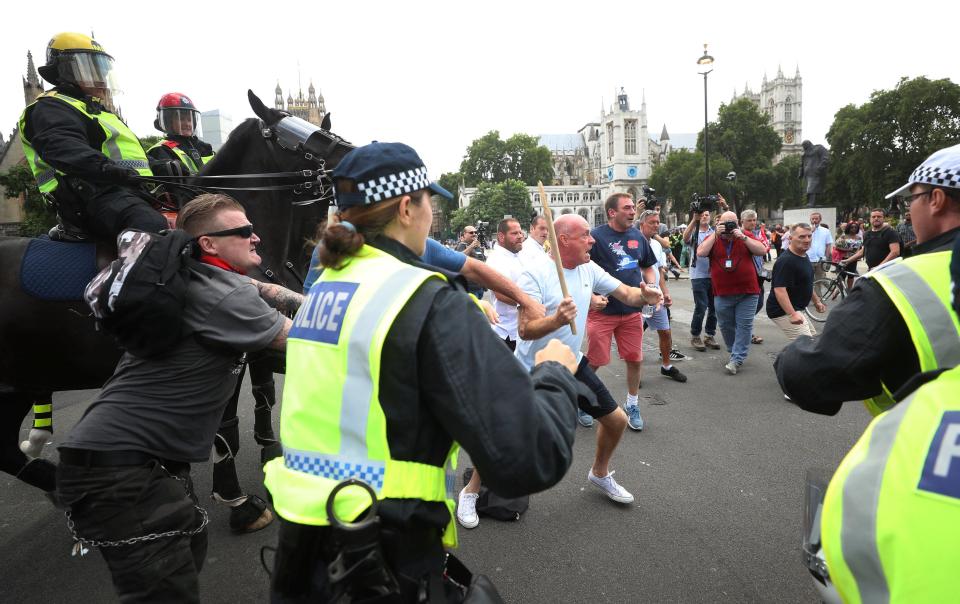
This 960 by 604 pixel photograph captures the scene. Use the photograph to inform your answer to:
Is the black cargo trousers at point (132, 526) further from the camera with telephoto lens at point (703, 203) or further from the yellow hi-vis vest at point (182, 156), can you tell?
the camera with telephoto lens at point (703, 203)

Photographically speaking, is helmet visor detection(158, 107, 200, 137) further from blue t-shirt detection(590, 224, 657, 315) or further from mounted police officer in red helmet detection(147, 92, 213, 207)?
blue t-shirt detection(590, 224, 657, 315)

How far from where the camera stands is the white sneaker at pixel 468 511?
3598 mm

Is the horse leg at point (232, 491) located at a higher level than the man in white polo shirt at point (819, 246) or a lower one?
lower

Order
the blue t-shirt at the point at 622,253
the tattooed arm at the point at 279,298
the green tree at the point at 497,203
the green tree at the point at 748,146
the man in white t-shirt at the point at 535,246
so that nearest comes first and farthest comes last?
the tattooed arm at the point at 279,298 < the man in white t-shirt at the point at 535,246 < the blue t-shirt at the point at 622,253 < the green tree at the point at 748,146 < the green tree at the point at 497,203

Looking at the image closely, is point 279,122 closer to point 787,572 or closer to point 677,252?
point 787,572

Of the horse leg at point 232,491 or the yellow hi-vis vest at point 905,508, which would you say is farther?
the horse leg at point 232,491

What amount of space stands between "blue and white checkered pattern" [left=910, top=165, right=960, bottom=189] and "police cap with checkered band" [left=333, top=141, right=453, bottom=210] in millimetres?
1577

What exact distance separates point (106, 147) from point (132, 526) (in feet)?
9.31

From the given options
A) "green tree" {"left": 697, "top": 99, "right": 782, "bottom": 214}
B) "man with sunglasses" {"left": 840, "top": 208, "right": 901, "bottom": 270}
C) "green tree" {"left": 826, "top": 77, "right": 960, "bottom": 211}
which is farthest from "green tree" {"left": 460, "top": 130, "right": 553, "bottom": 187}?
"man with sunglasses" {"left": 840, "top": 208, "right": 901, "bottom": 270}

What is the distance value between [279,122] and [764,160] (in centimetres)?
6659

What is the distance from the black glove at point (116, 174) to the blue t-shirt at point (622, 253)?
402 centimetres

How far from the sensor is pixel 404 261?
4.79ft

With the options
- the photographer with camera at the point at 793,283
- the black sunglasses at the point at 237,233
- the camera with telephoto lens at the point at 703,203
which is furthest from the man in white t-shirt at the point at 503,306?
the camera with telephoto lens at the point at 703,203

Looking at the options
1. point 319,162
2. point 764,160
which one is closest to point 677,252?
point 319,162
